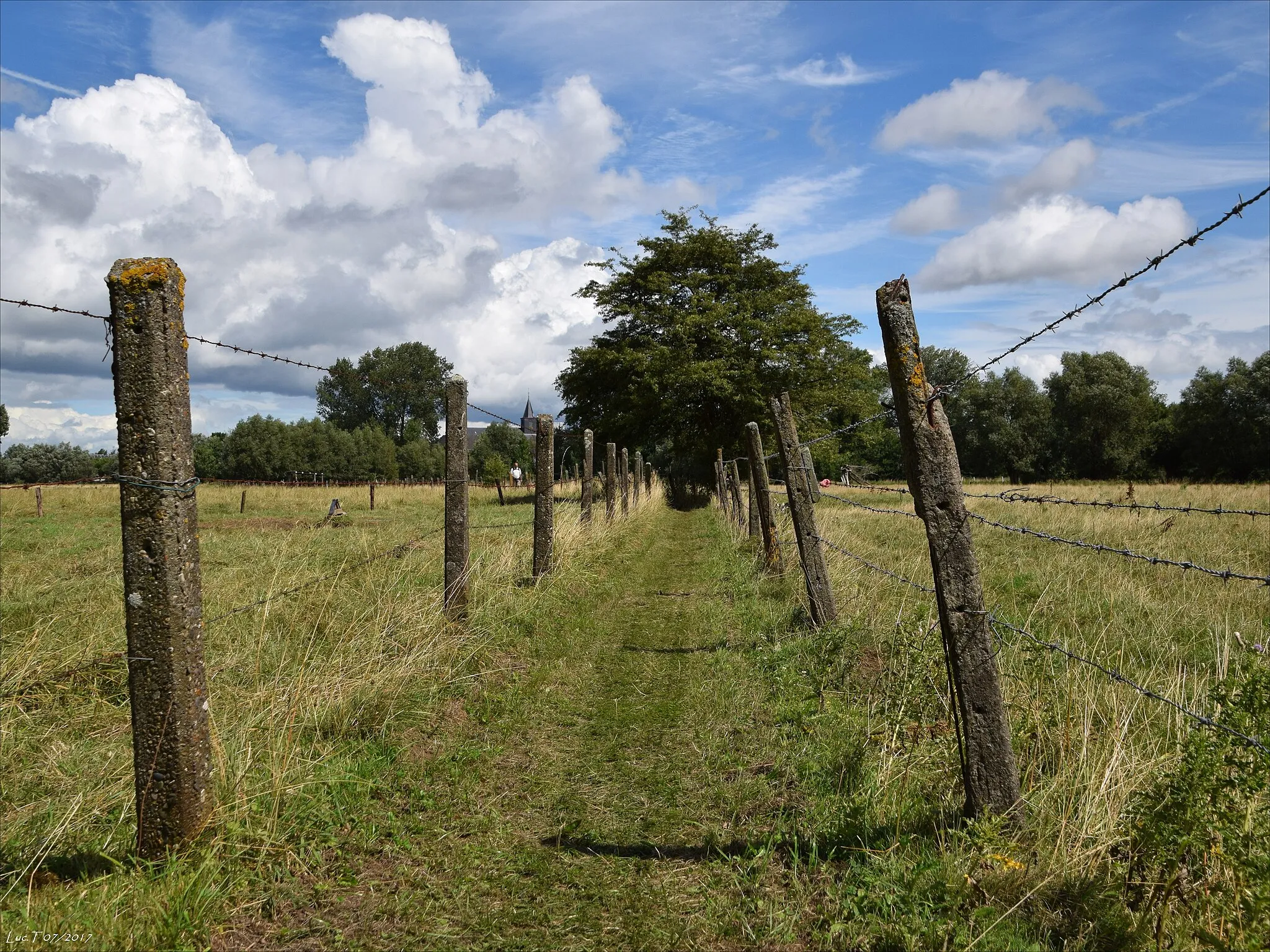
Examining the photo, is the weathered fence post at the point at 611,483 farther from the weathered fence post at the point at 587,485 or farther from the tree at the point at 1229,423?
the tree at the point at 1229,423

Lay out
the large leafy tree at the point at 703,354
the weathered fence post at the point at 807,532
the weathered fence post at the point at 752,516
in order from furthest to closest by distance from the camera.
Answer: the large leafy tree at the point at 703,354, the weathered fence post at the point at 752,516, the weathered fence post at the point at 807,532

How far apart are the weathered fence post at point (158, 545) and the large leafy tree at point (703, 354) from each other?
1126 inches

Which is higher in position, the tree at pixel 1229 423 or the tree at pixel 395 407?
the tree at pixel 395 407

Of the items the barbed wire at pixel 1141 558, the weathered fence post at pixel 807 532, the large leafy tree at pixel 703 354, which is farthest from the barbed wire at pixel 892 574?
the large leafy tree at pixel 703 354

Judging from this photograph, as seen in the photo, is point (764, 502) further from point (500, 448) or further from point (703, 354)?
point (500, 448)

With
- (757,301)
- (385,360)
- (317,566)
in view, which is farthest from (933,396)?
(385,360)

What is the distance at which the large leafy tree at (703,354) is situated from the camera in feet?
110

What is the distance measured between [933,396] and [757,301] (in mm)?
32777

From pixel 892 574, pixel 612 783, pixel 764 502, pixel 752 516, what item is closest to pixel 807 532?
pixel 892 574

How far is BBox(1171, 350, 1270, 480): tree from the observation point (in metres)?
55.3

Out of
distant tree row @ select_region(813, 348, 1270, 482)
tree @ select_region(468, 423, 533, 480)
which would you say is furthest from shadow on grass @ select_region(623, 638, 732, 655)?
tree @ select_region(468, 423, 533, 480)

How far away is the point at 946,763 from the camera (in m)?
4.04

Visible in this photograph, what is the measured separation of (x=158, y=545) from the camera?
128 inches

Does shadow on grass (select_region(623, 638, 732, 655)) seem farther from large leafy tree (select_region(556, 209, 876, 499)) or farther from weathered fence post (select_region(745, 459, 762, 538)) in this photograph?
large leafy tree (select_region(556, 209, 876, 499))
